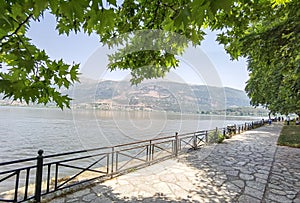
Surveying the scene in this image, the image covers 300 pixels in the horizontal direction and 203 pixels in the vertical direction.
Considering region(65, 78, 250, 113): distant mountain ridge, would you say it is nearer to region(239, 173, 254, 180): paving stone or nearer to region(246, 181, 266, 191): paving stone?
region(239, 173, 254, 180): paving stone

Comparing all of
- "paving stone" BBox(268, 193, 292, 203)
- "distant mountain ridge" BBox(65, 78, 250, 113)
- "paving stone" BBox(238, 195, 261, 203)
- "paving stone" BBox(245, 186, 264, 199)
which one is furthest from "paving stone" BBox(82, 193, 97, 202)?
"paving stone" BBox(268, 193, 292, 203)

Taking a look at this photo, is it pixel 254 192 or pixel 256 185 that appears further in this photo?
pixel 256 185

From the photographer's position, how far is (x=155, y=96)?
832cm

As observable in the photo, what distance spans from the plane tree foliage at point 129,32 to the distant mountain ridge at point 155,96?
2.07 meters

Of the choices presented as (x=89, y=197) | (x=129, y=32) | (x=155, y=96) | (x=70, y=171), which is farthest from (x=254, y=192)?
(x=70, y=171)

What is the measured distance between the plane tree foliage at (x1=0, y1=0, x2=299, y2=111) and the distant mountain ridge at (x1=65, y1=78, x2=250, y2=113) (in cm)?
207

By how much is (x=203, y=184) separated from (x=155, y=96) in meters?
4.11

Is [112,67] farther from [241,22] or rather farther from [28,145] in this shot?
[28,145]

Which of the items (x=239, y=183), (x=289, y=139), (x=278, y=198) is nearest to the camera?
(x=278, y=198)

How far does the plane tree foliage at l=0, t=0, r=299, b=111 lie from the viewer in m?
1.26

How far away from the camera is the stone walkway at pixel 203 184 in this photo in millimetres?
4211

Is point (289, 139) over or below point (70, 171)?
over

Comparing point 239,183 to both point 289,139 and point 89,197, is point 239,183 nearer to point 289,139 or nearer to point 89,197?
point 89,197

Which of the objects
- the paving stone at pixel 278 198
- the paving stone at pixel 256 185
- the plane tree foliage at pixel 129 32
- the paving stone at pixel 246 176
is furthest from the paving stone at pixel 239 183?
the plane tree foliage at pixel 129 32
